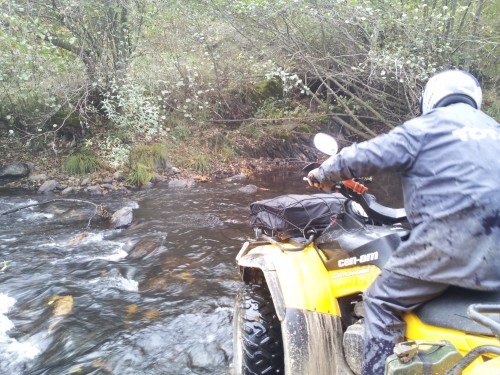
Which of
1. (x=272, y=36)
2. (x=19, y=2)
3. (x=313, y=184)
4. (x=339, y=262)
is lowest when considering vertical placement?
(x=339, y=262)

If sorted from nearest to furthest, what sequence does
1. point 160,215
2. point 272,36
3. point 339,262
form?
point 339,262
point 160,215
point 272,36

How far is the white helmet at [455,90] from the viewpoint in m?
1.86

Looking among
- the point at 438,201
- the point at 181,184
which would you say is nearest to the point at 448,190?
the point at 438,201

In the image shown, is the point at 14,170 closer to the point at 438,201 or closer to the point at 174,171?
the point at 174,171

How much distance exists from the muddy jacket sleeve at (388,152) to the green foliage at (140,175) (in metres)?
8.73

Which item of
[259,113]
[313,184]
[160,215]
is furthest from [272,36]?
[313,184]

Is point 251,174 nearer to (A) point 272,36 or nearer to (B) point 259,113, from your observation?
(B) point 259,113

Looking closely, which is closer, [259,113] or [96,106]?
[96,106]

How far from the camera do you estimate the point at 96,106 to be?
10914mm

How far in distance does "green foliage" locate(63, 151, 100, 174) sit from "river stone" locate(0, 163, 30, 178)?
0.97 metres

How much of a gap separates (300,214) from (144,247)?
3695mm

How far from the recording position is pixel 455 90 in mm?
1862

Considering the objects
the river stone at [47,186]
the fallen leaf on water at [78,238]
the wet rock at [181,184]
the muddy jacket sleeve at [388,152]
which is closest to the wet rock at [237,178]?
the wet rock at [181,184]

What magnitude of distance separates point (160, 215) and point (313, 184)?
5.70 meters
